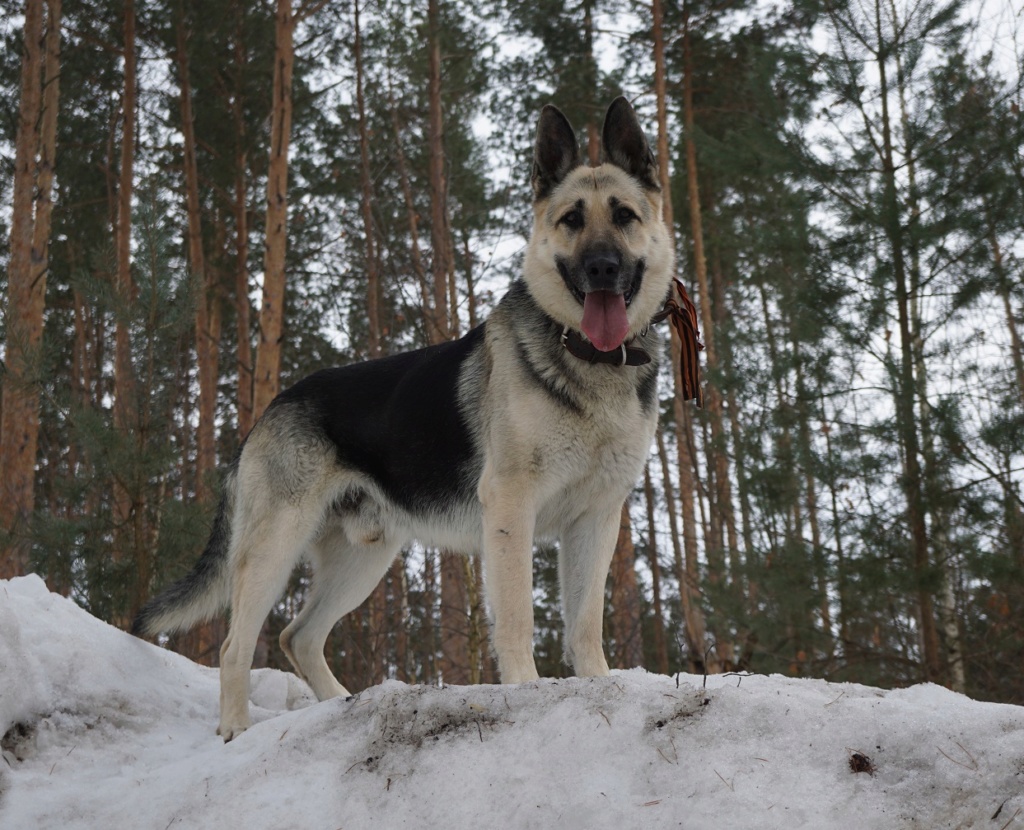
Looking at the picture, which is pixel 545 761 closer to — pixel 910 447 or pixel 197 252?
pixel 910 447

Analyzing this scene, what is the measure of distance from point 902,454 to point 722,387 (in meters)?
2.45

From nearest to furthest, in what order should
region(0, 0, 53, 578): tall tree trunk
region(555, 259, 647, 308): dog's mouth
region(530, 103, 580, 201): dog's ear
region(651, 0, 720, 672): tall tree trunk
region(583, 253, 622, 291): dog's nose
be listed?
region(583, 253, 622, 291): dog's nose → region(555, 259, 647, 308): dog's mouth → region(530, 103, 580, 201): dog's ear → region(0, 0, 53, 578): tall tree trunk → region(651, 0, 720, 672): tall tree trunk

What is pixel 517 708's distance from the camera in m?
3.08

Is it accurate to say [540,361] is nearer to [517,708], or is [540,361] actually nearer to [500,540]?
[500,540]

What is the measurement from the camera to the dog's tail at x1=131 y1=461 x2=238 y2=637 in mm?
4645

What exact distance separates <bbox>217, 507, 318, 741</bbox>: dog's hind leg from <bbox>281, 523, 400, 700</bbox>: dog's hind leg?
372mm

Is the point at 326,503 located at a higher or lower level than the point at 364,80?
Result: lower

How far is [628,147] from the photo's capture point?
4445 millimetres

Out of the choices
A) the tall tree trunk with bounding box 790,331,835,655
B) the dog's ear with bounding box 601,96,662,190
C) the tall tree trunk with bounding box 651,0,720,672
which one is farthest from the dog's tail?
the tall tree trunk with bounding box 651,0,720,672

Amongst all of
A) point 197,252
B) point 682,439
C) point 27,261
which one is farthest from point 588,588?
point 197,252

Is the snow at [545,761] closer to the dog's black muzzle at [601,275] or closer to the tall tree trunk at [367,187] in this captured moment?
the dog's black muzzle at [601,275]

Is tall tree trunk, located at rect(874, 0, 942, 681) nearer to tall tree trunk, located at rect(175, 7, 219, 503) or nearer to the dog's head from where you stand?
the dog's head

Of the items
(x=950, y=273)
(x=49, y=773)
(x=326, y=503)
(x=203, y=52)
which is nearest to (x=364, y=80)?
(x=203, y=52)

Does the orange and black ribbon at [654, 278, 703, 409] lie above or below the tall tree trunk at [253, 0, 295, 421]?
below
